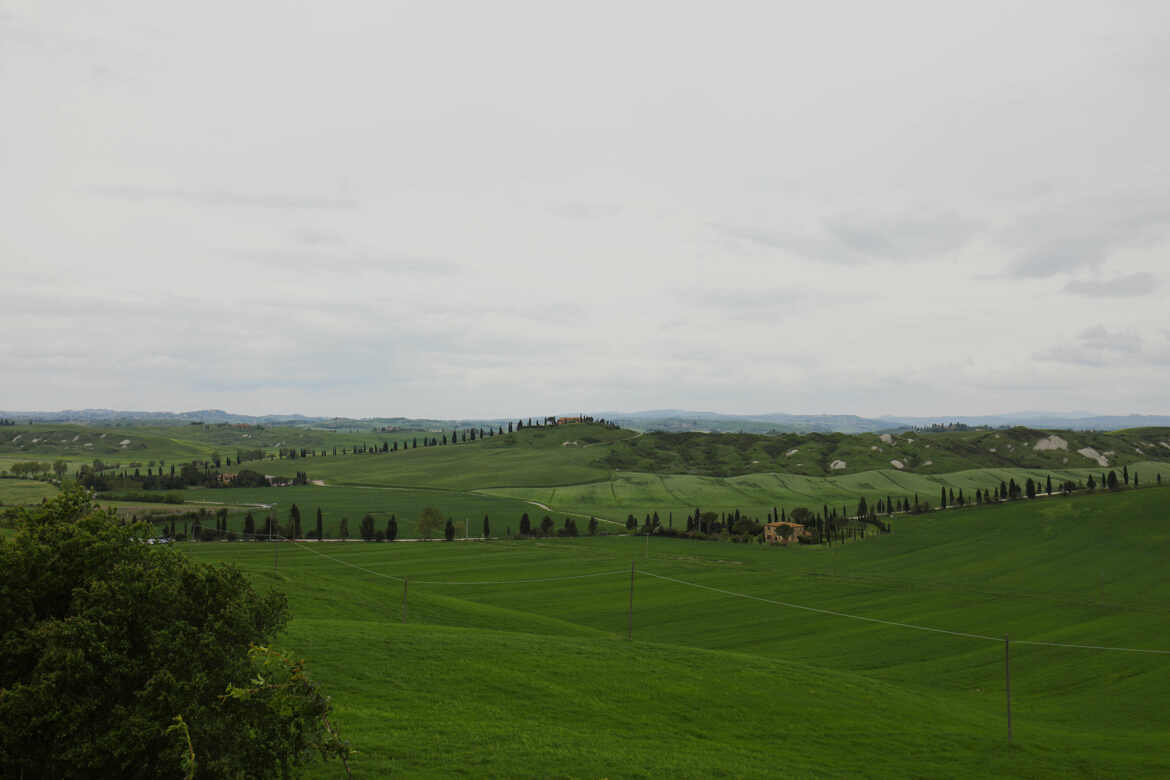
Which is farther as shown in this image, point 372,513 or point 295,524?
point 372,513

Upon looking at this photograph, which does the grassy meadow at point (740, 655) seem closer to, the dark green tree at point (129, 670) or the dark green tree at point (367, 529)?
the dark green tree at point (129, 670)

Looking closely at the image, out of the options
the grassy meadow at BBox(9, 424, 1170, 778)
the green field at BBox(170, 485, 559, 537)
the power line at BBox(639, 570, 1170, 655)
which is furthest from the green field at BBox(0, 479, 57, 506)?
the power line at BBox(639, 570, 1170, 655)

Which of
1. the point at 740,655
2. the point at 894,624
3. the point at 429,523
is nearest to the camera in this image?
the point at 740,655

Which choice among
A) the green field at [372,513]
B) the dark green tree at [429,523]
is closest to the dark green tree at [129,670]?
the dark green tree at [429,523]

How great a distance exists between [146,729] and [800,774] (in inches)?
933

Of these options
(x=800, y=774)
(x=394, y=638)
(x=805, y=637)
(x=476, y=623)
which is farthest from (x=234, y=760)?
(x=805, y=637)

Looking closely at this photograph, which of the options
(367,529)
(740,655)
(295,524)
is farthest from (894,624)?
(295,524)

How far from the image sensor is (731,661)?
148 feet

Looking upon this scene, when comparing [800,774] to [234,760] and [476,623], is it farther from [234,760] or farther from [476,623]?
Answer: [476,623]

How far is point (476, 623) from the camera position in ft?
197

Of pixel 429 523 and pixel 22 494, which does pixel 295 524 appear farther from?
pixel 22 494

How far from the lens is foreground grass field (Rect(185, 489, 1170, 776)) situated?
28641mm

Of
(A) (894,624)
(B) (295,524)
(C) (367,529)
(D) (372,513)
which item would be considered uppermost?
(A) (894,624)

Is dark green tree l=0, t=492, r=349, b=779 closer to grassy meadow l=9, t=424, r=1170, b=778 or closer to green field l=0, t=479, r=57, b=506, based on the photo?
grassy meadow l=9, t=424, r=1170, b=778
